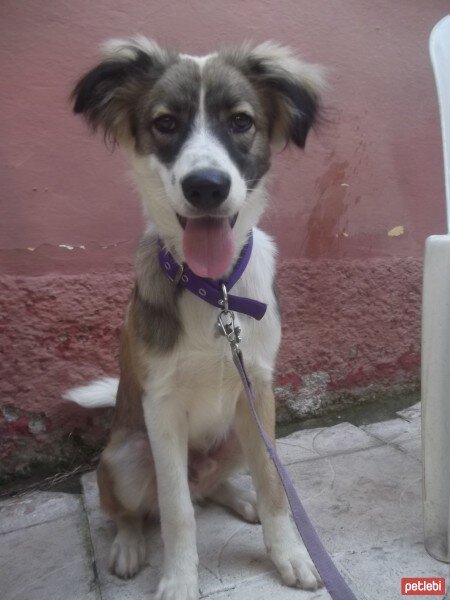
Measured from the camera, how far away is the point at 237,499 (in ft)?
6.58

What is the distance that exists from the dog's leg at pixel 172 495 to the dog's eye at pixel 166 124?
84cm

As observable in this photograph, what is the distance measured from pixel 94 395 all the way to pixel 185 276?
0.85 metres

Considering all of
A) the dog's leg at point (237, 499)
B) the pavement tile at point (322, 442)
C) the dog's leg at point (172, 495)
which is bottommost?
the pavement tile at point (322, 442)

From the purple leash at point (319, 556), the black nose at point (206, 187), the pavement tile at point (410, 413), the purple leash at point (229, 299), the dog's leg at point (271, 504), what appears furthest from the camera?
the pavement tile at point (410, 413)

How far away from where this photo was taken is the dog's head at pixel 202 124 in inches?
56.7

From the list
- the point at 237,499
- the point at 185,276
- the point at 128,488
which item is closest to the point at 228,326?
the point at 185,276

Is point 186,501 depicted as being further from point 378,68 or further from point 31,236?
point 378,68

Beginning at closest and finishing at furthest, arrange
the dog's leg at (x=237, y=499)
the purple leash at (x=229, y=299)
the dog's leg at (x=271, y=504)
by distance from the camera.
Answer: the purple leash at (x=229, y=299)
the dog's leg at (x=271, y=504)
the dog's leg at (x=237, y=499)

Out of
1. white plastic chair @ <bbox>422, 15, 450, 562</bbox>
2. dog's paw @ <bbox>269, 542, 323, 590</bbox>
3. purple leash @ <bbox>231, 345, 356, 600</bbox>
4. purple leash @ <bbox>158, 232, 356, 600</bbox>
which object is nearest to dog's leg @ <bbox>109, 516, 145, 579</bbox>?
dog's paw @ <bbox>269, 542, 323, 590</bbox>

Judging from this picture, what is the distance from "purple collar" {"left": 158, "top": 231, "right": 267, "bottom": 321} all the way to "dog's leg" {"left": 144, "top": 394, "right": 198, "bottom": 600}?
1.17 ft

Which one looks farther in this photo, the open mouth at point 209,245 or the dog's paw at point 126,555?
the dog's paw at point 126,555

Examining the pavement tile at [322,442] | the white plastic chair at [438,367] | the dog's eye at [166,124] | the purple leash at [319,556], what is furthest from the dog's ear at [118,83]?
the pavement tile at [322,442]

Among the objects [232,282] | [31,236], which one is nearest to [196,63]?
[232,282]

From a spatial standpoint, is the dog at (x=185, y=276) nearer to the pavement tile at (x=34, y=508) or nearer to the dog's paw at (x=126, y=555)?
the dog's paw at (x=126, y=555)
